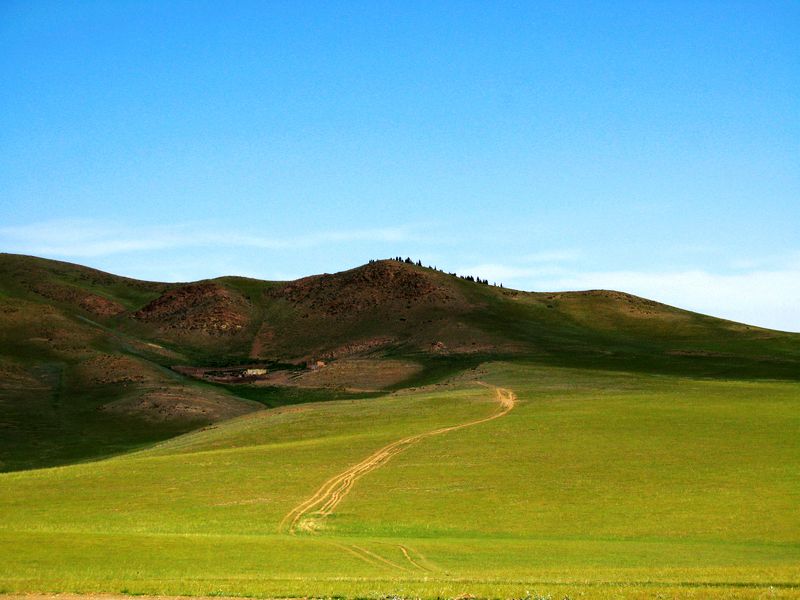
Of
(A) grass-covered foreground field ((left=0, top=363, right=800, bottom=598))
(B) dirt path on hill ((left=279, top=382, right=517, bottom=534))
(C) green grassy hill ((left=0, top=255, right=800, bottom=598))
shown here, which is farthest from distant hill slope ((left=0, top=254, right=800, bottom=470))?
(B) dirt path on hill ((left=279, top=382, right=517, bottom=534))

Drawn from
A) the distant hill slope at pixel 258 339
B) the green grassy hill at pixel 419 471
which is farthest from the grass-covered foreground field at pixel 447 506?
the distant hill slope at pixel 258 339

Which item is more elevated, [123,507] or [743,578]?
[743,578]

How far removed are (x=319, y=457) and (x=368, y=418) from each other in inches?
616

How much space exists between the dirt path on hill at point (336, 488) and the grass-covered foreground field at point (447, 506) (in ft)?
0.63

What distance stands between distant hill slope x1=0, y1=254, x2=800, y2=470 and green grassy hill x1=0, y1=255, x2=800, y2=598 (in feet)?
2.54

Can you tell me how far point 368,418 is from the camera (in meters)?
66.9

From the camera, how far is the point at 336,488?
43375mm

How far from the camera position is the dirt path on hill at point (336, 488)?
122 feet

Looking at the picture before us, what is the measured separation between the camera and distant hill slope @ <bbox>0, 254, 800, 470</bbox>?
309ft

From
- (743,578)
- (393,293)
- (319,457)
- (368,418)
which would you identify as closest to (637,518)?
(743,578)

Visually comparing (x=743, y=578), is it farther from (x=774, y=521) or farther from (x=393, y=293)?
(x=393, y=293)

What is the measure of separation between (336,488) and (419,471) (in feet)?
16.7

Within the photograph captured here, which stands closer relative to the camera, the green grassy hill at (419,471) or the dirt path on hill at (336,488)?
the green grassy hill at (419,471)

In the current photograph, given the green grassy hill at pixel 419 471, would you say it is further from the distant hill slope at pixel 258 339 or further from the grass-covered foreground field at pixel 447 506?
the distant hill slope at pixel 258 339
